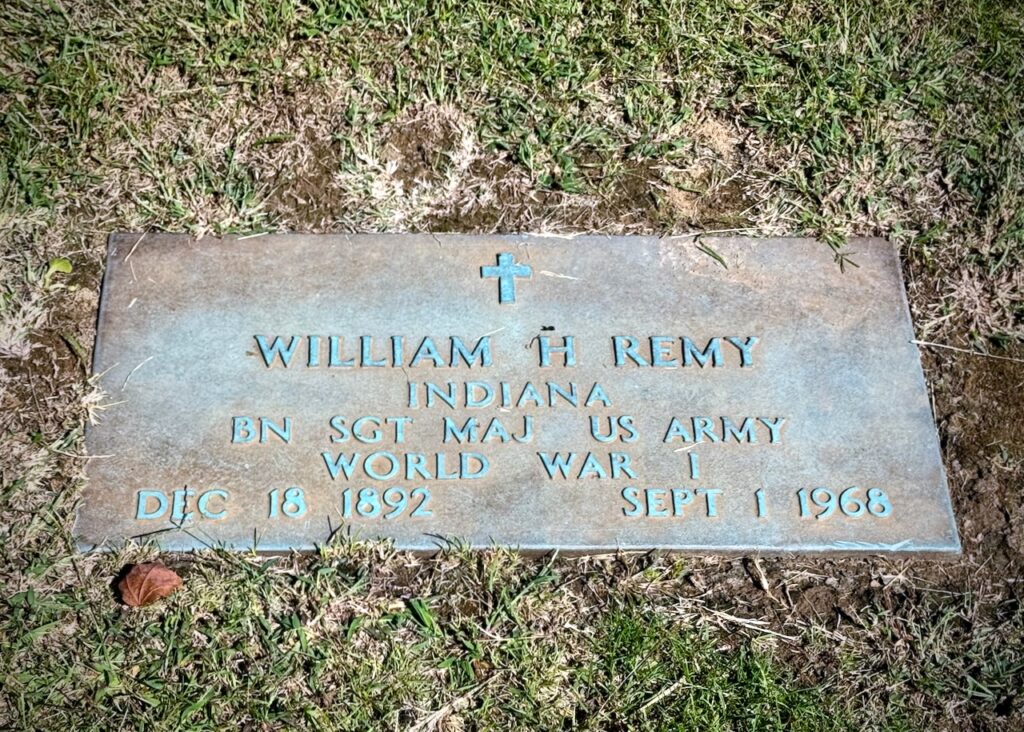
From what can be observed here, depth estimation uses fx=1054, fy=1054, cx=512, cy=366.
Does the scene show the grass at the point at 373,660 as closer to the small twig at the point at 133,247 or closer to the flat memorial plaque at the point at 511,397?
the flat memorial plaque at the point at 511,397

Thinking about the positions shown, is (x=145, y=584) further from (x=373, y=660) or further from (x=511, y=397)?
(x=511, y=397)

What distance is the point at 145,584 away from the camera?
2.57 meters

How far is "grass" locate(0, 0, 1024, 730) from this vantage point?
2.56 meters

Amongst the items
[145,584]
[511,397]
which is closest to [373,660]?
[145,584]

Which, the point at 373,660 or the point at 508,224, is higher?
the point at 508,224

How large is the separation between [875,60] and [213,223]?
7.24 feet

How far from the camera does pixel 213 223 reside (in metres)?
Answer: 3.10

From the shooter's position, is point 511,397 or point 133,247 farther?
point 133,247

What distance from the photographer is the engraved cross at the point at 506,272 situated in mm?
2979

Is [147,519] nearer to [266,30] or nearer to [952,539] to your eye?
[266,30]

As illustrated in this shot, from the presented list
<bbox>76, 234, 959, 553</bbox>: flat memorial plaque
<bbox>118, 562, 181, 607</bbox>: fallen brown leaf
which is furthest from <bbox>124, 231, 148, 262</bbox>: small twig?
<bbox>118, 562, 181, 607</bbox>: fallen brown leaf

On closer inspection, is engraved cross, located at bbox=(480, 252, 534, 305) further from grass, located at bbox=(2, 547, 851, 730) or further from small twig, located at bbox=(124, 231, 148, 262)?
small twig, located at bbox=(124, 231, 148, 262)

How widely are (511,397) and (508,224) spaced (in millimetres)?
624

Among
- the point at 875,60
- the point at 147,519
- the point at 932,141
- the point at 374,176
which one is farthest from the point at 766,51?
the point at 147,519
